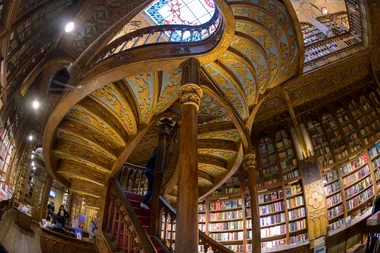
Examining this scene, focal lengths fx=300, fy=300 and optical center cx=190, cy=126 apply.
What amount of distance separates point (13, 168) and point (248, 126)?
16.3ft

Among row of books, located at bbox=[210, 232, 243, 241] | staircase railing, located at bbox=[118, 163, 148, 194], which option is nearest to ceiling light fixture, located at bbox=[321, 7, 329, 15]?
row of books, located at bbox=[210, 232, 243, 241]

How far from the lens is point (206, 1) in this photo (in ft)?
30.7

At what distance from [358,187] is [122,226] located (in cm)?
454

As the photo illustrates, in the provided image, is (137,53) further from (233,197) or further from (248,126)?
(233,197)

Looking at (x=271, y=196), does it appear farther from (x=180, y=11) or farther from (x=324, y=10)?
(x=324, y=10)

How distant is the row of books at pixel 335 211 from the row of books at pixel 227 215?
6.02 feet

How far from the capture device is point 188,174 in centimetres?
300

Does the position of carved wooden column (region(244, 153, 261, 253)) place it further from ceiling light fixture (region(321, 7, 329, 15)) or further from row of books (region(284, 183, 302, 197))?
ceiling light fixture (region(321, 7, 329, 15))

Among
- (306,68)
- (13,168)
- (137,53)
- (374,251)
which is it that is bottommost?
(374,251)

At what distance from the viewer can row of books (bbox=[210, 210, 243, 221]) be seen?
6.82 meters

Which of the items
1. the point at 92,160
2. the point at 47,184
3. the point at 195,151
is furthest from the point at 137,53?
the point at 47,184

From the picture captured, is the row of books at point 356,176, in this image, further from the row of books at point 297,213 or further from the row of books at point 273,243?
the row of books at point 273,243

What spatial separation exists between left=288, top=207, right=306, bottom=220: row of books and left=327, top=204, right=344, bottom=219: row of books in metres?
0.48

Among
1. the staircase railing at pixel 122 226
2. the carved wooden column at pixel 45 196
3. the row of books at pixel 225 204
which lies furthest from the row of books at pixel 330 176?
the carved wooden column at pixel 45 196
